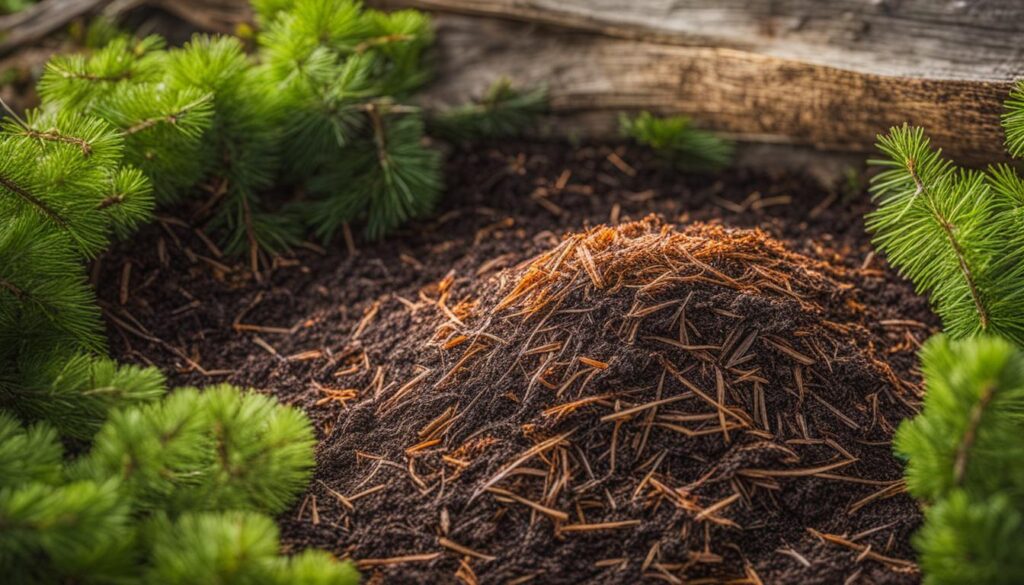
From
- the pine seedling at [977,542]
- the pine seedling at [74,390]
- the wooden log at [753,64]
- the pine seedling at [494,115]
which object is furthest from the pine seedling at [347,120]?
the pine seedling at [977,542]

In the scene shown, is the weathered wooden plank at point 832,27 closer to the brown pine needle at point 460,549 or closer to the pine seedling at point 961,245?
the pine seedling at point 961,245

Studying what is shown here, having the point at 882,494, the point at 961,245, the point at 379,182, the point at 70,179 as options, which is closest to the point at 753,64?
the point at 961,245

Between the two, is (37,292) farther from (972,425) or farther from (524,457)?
(972,425)

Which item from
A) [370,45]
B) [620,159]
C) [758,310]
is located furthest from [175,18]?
[758,310]

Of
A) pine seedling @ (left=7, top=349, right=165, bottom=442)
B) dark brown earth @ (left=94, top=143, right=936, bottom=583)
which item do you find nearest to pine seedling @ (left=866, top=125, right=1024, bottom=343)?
dark brown earth @ (left=94, top=143, right=936, bottom=583)

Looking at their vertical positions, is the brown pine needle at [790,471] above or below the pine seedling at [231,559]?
below
